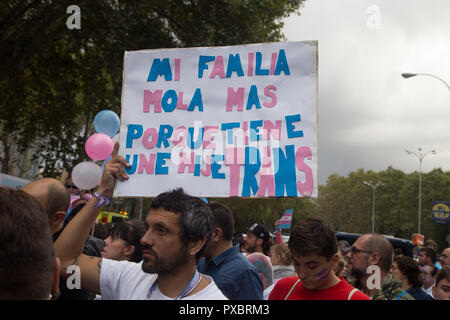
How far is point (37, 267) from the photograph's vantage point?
4.08 feet

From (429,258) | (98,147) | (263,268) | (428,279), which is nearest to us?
(98,147)

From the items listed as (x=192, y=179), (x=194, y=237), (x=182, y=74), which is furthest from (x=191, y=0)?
(x=194, y=237)

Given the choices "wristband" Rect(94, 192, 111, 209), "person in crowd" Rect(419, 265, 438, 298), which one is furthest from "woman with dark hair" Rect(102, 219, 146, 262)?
"person in crowd" Rect(419, 265, 438, 298)

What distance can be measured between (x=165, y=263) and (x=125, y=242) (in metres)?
1.65

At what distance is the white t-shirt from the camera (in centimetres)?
233

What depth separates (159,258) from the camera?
2.34m

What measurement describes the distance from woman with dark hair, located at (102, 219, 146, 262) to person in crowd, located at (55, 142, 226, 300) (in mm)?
1342

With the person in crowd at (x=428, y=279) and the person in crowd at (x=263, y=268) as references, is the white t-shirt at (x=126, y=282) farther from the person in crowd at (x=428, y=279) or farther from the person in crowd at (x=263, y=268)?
the person in crowd at (x=428, y=279)

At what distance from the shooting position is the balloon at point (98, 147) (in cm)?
338

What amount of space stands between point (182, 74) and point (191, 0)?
6.95 meters

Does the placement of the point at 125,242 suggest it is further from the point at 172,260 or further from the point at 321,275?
the point at 321,275

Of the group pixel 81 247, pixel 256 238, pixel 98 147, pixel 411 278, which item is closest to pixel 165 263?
pixel 81 247

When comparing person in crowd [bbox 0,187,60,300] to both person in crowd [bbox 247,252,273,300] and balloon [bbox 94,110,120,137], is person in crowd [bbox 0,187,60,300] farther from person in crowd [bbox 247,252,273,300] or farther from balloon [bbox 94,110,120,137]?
person in crowd [bbox 247,252,273,300]

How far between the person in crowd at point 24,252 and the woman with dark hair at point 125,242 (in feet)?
8.53
